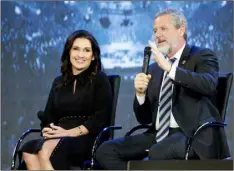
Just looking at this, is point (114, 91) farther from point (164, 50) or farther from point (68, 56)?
point (164, 50)

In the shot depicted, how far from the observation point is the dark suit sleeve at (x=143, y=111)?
377 centimetres

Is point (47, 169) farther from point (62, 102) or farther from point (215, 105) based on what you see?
point (215, 105)

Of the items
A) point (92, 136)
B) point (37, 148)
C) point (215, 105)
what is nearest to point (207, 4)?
point (215, 105)

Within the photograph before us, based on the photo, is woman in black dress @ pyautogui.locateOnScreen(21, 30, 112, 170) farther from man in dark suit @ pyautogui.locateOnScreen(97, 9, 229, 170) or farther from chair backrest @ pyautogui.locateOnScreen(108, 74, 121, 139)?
man in dark suit @ pyautogui.locateOnScreen(97, 9, 229, 170)

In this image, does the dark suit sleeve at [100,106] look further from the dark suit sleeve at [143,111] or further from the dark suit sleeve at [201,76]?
the dark suit sleeve at [201,76]

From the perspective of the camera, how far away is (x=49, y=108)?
163 inches

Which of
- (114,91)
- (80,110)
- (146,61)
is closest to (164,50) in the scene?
(146,61)

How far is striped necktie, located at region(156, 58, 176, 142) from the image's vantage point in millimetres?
3656

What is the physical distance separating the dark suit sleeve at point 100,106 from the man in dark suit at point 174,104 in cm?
23

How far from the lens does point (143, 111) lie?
12.5ft

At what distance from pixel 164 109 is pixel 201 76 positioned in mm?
414

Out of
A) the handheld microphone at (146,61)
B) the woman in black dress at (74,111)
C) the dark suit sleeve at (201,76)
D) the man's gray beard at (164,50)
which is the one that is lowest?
the woman in black dress at (74,111)

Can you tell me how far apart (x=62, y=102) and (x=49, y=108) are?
19 centimetres

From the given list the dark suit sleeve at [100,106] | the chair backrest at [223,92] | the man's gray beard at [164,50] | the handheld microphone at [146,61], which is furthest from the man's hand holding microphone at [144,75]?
the chair backrest at [223,92]
